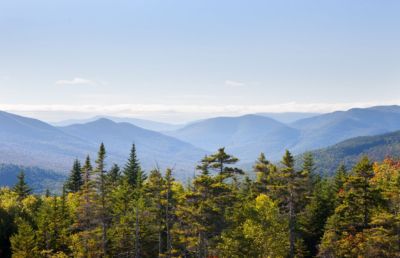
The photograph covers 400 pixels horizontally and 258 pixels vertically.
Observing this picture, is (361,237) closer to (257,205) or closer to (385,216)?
(385,216)

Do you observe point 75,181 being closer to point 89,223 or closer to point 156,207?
point 89,223

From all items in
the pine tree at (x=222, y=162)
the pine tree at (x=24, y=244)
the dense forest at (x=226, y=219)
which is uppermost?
the pine tree at (x=222, y=162)

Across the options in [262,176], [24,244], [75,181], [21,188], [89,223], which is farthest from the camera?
[75,181]

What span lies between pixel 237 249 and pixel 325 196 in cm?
2383

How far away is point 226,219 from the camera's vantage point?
49844 millimetres

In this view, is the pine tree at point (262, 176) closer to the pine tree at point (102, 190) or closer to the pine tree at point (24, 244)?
the pine tree at point (102, 190)

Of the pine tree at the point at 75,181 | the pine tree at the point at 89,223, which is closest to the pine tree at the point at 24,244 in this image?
the pine tree at the point at 89,223

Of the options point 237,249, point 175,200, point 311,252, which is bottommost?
point 311,252

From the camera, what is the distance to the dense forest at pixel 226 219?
155 feet

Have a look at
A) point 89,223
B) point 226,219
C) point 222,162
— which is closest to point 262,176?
point 222,162

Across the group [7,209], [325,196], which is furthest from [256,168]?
[7,209]

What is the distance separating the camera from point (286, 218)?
55.1 meters

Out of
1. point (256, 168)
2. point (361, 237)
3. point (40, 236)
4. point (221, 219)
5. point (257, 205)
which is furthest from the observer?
point (256, 168)

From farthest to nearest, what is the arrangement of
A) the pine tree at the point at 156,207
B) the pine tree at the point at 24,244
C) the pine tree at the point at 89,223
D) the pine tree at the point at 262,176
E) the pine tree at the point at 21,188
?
the pine tree at the point at 21,188 → the pine tree at the point at 262,176 → the pine tree at the point at 24,244 → the pine tree at the point at 156,207 → the pine tree at the point at 89,223
